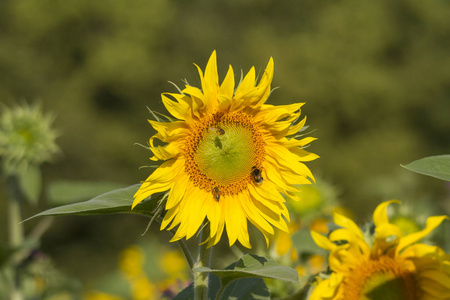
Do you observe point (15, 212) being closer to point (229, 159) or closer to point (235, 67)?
point (229, 159)

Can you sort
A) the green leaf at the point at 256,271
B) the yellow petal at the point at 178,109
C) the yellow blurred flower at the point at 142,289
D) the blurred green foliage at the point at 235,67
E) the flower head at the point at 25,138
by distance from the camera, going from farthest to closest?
the blurred green foliage at the point at 235,67
the yellow blurred flower at the point at 142,289
the flower head at the point at 25,138
the yellow petal at the point at 178,109
the green leaf at the point at 256,271

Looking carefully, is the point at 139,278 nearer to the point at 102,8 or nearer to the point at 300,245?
the point at 300,245

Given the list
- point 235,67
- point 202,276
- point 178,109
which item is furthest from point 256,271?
point 235,67

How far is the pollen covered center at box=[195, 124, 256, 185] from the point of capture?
702mm

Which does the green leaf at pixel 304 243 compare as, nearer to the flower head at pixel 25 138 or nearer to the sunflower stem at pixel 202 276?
the sunflower stem at pixel 202 276

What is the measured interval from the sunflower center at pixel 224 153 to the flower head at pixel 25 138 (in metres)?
0.91

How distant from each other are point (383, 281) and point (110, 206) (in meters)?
0.33

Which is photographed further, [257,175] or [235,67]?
[235,67]

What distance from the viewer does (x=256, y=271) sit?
564 millimetres

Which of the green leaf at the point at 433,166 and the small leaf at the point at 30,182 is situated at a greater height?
the small leaf at the point at 30,182

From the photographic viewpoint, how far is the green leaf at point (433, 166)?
0.58m

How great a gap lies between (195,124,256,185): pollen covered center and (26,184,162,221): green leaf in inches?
2.9

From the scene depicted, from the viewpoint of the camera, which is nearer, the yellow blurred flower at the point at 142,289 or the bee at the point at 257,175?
the bee at the point at 257,175

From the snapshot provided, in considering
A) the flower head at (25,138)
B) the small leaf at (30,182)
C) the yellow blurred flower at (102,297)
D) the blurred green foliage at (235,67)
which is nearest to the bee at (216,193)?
the small leaf at (30,182)
